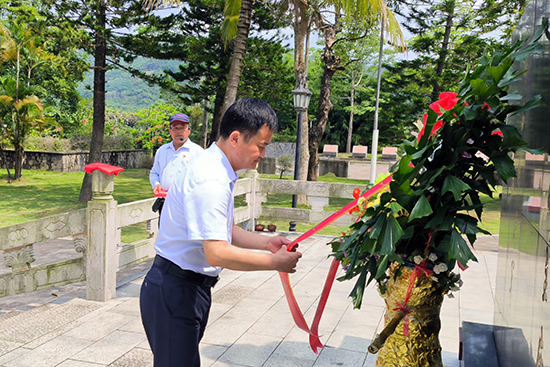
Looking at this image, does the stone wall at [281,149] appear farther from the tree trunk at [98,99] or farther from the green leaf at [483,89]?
the green leaf at [483,89]

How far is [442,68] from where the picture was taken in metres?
21.3

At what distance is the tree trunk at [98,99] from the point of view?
573 inches

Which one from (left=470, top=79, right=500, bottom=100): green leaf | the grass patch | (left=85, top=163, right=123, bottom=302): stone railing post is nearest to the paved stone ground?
(left=85, top=163, right=123, bottom=302): stone railing post

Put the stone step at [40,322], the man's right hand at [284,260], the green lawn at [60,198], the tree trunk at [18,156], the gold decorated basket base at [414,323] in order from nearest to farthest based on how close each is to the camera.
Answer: the man's right hand at [284,260] < the gold decorated basket base at [414,323] < the stone step at [40,322] < the green lawn at [60,198] < the tree trunk at [18,156]

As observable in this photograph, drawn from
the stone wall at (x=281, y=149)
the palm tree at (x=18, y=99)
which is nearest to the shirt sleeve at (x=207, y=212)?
the palm tree at (x=18, y=99)

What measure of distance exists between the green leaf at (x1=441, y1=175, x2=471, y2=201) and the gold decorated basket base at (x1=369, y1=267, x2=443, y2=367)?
49cm

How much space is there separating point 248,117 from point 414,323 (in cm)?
129

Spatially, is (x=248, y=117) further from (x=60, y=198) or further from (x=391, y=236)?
(x=60, y=198)

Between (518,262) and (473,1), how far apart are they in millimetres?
19630

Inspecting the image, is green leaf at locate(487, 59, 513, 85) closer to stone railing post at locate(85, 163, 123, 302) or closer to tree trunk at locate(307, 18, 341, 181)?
stone railing post at locate(85, 163, 123, 302)

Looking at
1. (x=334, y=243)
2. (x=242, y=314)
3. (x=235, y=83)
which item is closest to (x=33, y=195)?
(x=235, y=83)

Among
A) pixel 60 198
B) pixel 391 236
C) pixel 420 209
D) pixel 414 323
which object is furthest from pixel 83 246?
pixel 60 198

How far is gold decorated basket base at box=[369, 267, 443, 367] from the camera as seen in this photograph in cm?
243

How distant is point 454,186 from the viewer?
6.95 feet
